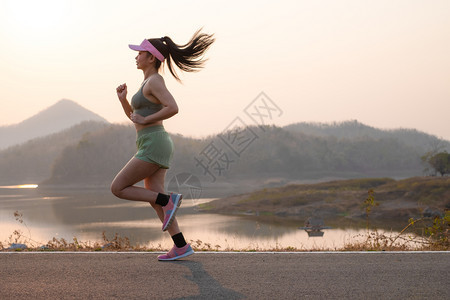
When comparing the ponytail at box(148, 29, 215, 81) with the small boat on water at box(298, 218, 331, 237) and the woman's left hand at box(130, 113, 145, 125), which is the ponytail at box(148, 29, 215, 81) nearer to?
the woman's left hand at box(130, 113, 145, 125)

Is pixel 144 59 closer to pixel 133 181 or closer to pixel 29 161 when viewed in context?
pixel 133 181

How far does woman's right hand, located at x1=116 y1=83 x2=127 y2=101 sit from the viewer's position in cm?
547

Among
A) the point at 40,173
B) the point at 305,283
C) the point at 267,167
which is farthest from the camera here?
the point at 40,173

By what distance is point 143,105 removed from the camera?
5.26 m

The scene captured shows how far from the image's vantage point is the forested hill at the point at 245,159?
422ft

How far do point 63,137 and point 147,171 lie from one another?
7735 inches

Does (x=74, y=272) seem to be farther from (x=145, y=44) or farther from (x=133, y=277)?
(x=145, y=44)

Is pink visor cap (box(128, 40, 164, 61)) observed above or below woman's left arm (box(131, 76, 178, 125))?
above

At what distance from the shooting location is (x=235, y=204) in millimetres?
59625

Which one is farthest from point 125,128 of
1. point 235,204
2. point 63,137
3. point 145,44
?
point 145,44

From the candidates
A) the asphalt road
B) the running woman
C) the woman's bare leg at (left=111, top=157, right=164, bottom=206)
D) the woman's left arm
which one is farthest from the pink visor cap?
the asphalt road

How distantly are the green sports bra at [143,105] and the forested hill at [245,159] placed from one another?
108696 mm

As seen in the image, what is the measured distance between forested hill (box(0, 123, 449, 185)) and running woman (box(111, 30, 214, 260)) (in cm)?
10858

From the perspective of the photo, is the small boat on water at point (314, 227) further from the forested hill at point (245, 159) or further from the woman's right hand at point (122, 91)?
the forested hill at point (245, 159)
